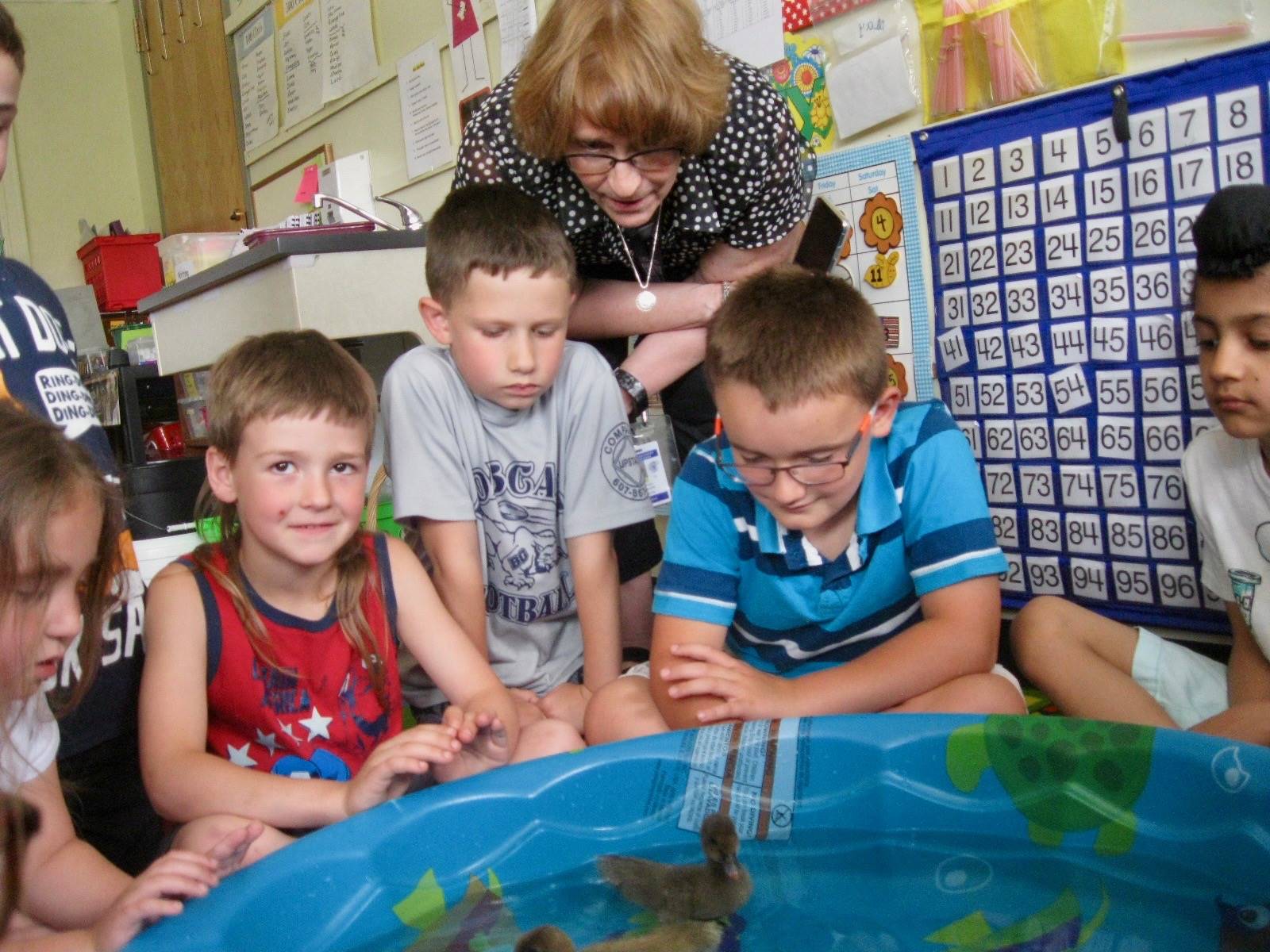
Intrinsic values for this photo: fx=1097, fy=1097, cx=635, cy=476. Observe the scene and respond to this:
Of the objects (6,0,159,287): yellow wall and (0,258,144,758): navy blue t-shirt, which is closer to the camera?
(0,258,144,758): navy blue t-shirt

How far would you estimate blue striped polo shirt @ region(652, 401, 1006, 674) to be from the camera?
104cm

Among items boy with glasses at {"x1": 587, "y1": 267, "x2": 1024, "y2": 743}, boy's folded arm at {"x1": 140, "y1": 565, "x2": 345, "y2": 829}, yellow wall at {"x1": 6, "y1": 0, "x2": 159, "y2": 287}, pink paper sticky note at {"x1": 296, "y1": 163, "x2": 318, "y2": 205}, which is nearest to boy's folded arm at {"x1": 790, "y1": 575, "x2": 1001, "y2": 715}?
boy with glasses at {"x1": 587, "y1": 267, "x2": 1024, "y2": 743}

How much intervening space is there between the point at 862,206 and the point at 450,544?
0.81 m

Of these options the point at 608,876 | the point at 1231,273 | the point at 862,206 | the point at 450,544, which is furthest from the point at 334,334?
the point at 1231,273

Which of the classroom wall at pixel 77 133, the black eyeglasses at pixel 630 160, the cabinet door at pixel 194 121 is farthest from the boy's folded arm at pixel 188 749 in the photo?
the classroom wall at pixel 77 133

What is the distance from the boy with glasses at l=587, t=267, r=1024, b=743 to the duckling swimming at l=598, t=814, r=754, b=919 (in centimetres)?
21

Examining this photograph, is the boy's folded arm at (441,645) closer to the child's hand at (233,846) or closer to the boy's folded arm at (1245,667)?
the child's hand at (233,846)

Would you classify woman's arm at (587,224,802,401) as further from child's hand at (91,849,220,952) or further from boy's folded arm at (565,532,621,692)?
child's hand at (91,849,220,952)

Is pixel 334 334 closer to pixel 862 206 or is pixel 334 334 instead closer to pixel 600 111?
pixel 600 111

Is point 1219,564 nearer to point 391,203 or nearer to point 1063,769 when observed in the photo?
point 1063,769

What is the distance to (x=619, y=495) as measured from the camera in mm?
1291

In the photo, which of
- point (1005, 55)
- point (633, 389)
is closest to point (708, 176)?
point (633, 389)

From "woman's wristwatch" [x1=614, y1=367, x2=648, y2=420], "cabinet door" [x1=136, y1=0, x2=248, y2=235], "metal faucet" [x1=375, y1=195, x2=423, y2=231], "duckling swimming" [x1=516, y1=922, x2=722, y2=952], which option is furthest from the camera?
"cabinet door" [x1=136, y1=0, x2=248, y2=235]

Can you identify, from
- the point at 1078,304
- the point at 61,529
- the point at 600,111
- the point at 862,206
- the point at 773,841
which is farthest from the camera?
the point at 862,206
